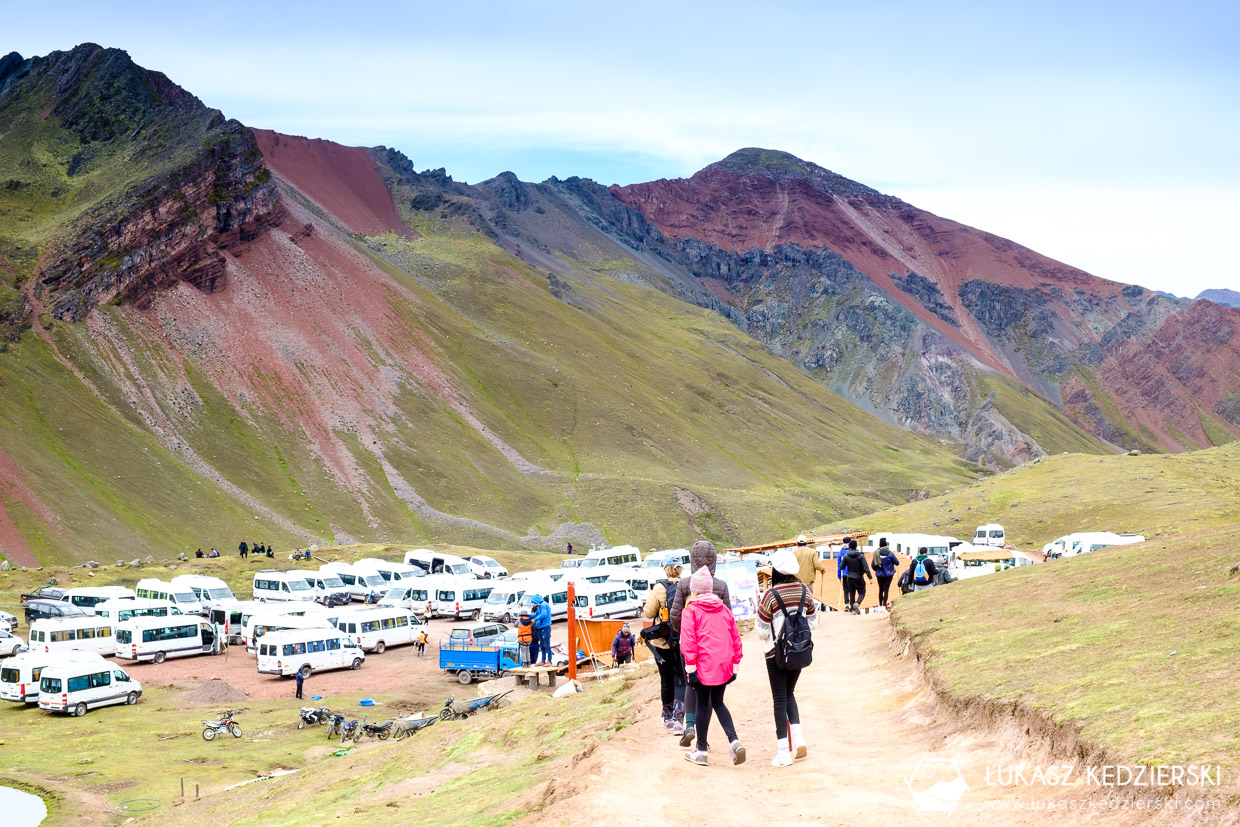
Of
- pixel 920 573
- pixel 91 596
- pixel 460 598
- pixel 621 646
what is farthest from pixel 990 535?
pixel 91 596

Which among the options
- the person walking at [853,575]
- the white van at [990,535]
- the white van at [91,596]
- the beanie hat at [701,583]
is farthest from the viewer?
the white van at [990,535]

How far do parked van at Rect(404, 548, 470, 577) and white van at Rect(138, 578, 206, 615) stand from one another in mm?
15794

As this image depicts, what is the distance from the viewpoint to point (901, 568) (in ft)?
150

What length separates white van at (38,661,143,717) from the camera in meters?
39.0

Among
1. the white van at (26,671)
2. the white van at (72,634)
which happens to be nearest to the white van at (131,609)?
the white van at (72,634)

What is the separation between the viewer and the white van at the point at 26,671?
4044 cm

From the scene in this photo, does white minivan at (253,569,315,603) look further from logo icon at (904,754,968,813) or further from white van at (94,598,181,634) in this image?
logo icon at (904,754,968,813)

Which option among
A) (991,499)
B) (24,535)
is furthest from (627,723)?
(24,535)

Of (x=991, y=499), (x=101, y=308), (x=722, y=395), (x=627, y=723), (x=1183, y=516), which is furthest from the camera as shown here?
(x=722, y=395)

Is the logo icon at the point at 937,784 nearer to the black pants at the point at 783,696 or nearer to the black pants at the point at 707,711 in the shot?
the black pants at the point at 783,696

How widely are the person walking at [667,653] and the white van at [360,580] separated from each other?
49.9 meters

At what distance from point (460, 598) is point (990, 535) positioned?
31.2 meters

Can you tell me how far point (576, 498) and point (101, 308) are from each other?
181ft

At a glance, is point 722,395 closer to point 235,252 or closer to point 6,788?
point 235,252
